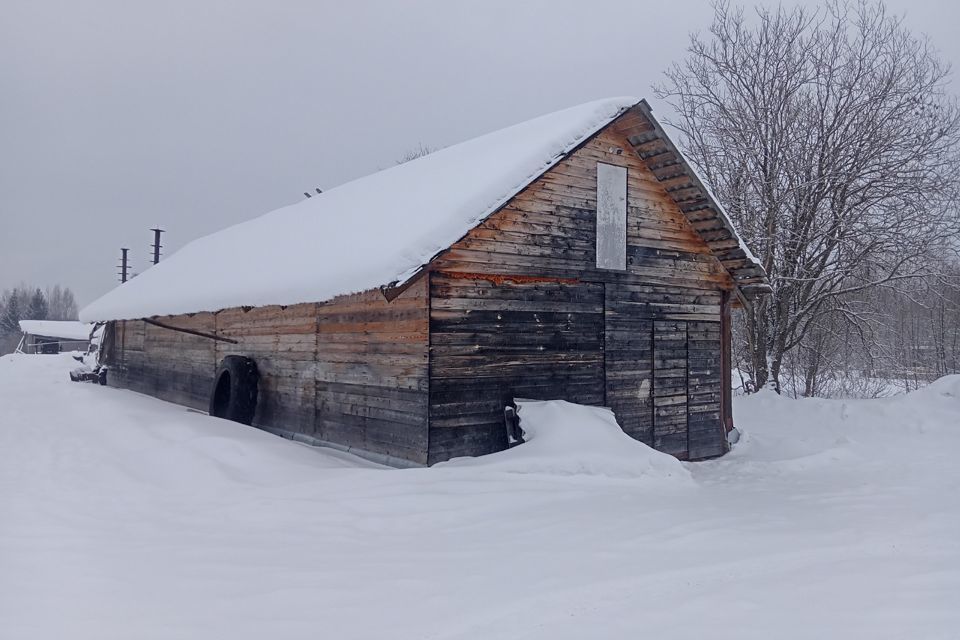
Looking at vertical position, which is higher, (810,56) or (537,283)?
(810,56)

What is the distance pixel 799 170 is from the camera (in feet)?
61.8

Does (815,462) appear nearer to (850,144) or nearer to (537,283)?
(537,283)

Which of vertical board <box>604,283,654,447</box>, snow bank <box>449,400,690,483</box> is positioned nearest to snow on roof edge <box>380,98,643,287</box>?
vertical board <box>604,283,654,447</box>

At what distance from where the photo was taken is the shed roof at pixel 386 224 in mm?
9578

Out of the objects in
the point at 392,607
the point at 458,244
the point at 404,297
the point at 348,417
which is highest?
the point at 458,244

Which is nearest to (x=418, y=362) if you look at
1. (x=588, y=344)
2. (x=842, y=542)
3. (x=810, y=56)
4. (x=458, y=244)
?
(x=458, y=244)

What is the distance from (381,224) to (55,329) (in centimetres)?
6375

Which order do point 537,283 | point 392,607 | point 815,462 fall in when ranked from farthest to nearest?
point 815,462, point 537,283, point 392,607

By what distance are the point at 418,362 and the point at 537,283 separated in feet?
7.64

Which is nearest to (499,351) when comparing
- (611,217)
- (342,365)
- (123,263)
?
(342,365)

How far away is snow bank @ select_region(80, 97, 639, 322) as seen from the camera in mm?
9586

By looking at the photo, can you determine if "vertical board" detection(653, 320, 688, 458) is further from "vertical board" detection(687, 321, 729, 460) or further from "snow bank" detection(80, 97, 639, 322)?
"snow bank" detection(80, 97, 639, 322)

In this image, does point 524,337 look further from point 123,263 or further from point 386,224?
point 123,263

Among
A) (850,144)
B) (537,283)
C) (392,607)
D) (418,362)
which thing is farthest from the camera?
(850,144)
